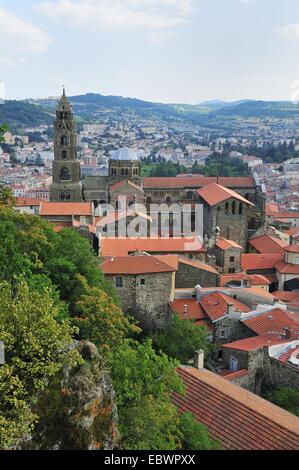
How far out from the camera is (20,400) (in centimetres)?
941

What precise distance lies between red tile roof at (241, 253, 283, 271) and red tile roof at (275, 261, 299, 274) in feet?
2.65

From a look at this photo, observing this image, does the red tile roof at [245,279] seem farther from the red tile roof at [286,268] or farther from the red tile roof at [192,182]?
the red tile roof at [192,182]

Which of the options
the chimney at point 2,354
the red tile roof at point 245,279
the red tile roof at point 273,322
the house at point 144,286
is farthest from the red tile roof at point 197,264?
the chimney at point 2,354

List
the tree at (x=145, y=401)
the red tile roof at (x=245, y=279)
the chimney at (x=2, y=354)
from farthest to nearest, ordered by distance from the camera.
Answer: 1. the red tile roof at (x=245, y=279)
2. the tree at (x=145, y=401)
3. the chimney at (x=2, y=354)

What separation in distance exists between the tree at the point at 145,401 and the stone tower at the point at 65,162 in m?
38.4

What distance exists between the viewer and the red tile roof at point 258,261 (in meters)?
38.8

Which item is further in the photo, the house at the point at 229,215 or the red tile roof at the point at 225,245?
the house at the point at 229,215

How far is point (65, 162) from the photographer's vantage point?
51.8 metres

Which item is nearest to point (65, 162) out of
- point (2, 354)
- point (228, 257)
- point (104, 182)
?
point (104, 182)

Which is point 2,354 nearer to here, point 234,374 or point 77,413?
point 77,413
